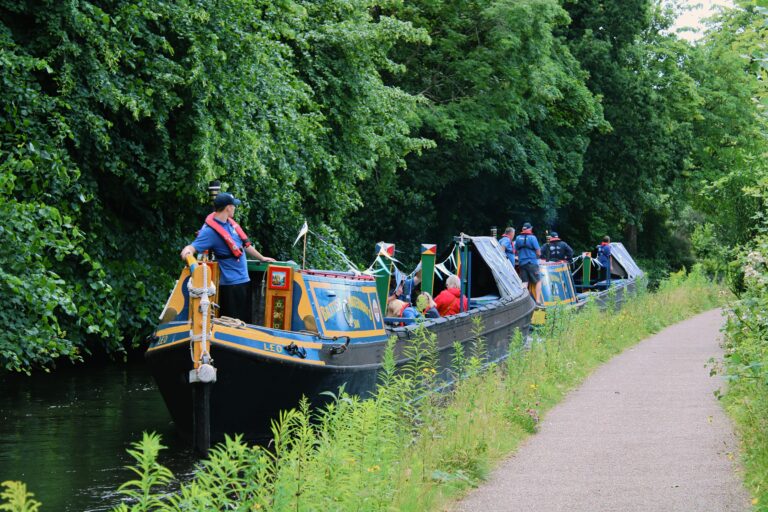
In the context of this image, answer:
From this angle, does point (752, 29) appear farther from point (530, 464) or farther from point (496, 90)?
point (496, 90)

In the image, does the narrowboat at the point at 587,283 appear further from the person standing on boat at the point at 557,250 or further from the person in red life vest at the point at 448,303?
the person in red life vest at the point at 448,303

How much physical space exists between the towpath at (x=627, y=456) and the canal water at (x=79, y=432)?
3.51 meters

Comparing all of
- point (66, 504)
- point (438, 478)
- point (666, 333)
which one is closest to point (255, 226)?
point (666, 333)

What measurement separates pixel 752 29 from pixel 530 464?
3.76m

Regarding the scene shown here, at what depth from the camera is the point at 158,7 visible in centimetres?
1559

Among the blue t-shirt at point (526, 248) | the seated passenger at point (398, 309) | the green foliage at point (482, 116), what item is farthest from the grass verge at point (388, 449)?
the green foliage at point (482, 116)

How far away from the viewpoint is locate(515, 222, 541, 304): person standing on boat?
77.2ft

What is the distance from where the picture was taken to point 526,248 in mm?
23641

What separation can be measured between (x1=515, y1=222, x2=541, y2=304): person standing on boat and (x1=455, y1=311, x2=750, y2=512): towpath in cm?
867

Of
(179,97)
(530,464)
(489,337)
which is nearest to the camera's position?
(530,464)

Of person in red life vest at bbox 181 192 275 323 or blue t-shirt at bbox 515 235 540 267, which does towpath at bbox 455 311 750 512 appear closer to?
person in red life vest at bbox 181 192 275 323

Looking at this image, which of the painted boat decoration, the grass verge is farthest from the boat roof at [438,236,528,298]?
the painted boat decoration

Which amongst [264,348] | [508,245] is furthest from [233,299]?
[508,245]

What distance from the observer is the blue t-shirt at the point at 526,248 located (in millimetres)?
23516
